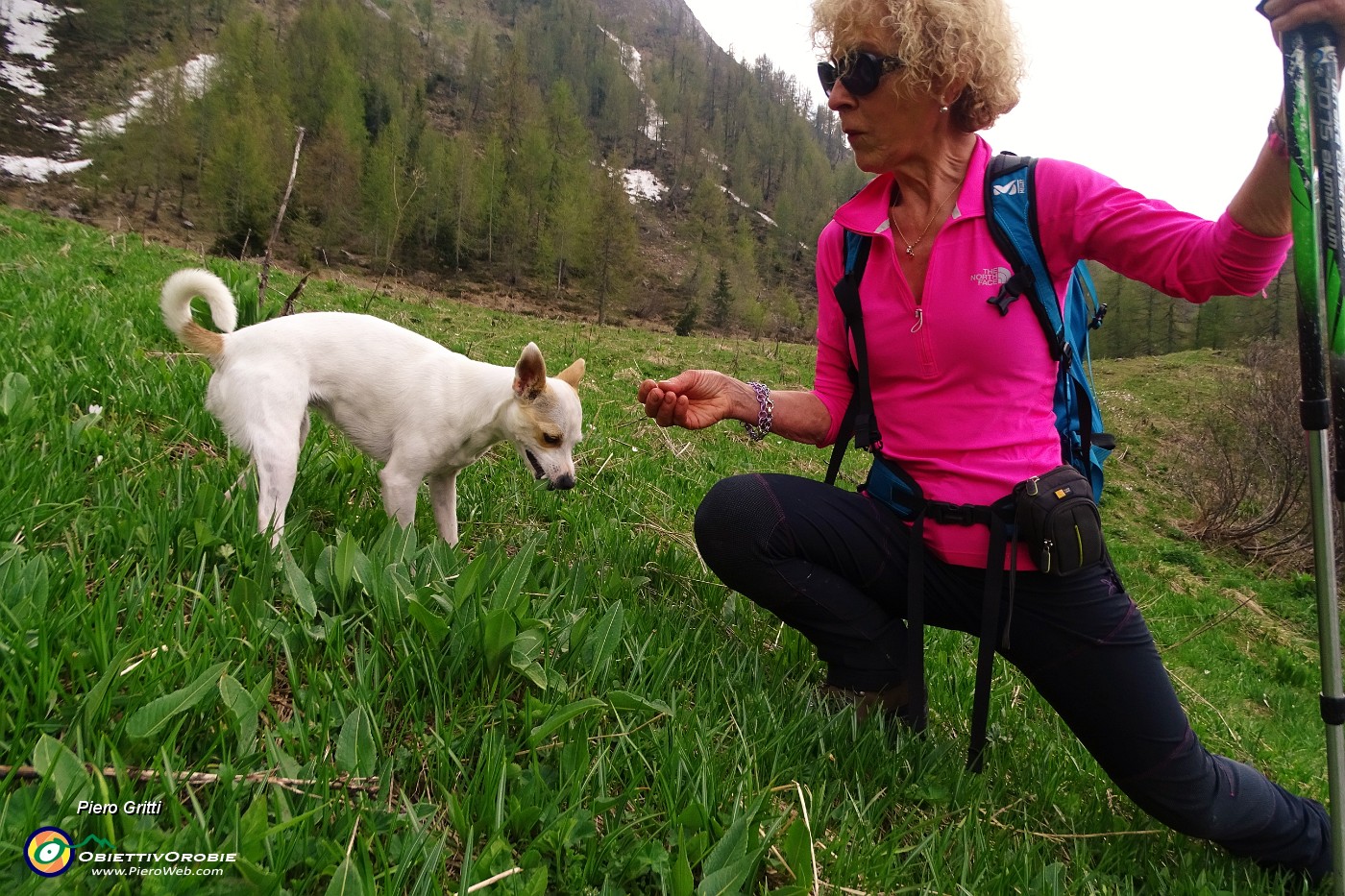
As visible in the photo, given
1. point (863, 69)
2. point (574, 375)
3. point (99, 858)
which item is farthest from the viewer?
point (574, 375)

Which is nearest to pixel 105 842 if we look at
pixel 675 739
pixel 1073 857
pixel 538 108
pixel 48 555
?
pixel 48 555

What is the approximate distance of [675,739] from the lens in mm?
1832

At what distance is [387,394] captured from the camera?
372 centimetres

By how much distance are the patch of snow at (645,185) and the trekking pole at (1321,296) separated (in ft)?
313

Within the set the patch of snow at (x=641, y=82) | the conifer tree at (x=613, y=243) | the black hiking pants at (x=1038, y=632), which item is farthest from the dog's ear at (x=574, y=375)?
the patch of snow at (x=641, y=82)

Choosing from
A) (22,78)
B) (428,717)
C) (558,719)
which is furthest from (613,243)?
(22,78)

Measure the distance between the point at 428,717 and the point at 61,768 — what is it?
0.72 metres

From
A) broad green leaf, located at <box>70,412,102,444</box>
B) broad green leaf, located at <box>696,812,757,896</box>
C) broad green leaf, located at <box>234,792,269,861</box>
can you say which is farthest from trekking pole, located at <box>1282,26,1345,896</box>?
broad green leaf, located at <box>70,412,102,444</box>

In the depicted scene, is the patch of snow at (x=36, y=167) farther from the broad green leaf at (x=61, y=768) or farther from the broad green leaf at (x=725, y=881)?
the broad green leaf at (x=725, y=881)

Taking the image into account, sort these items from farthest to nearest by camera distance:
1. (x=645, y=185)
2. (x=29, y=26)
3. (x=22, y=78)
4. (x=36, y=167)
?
1. (x=645, y=185)
2. (x=29, y=26)
3. (x=22, y=78)
4. (x=36, y=167)

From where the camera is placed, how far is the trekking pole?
5.88ft

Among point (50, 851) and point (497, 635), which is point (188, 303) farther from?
point (50, 851)

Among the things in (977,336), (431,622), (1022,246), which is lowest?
(431,622)

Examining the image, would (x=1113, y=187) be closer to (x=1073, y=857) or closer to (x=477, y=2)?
(x=1073, y=857)
